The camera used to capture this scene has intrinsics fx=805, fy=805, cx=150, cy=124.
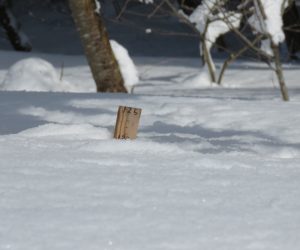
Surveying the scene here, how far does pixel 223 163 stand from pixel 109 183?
2.58 feet

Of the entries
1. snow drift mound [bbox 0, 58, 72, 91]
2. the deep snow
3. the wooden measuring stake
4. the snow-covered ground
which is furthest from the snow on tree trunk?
the wooden measuring stake

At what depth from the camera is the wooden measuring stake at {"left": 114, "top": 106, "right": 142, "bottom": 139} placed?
15.7 feet

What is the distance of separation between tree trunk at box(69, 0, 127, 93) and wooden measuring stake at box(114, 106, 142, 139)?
4363mm

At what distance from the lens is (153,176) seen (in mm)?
3652

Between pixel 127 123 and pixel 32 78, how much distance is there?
666 centimetres

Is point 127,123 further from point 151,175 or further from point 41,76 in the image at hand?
point 41,76

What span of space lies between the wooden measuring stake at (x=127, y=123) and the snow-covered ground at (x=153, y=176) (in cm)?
14

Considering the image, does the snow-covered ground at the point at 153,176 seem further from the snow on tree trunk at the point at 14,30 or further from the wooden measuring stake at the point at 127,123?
the snow on tree trunk at the point at 14,30

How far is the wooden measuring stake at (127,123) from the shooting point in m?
4.79

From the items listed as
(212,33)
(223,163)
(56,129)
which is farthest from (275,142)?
(212,33)

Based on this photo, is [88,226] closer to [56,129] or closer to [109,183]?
[109,183]

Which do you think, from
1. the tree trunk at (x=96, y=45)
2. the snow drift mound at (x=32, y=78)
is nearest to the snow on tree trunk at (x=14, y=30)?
the snow drift mound at (x=32, y=78)

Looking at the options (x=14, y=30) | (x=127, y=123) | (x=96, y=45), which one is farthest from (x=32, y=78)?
(x=14, y=30)

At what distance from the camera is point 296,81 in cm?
1102
